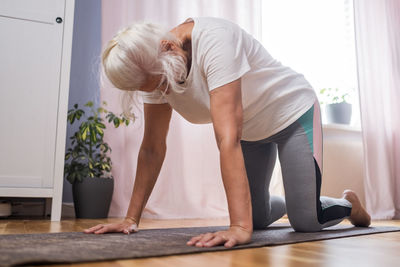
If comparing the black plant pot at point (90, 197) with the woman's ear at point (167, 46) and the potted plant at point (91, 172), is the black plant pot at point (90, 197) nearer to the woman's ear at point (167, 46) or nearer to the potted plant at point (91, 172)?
the potted plant at point (91, 172)

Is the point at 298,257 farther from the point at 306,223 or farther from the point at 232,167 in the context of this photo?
the point at 306,223

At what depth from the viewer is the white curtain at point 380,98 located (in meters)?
2.77

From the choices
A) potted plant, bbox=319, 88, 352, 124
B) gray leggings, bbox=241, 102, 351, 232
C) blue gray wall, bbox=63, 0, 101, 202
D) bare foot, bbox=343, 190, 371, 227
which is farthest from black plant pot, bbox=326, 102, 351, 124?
blue gray wall, bbox=63, 0, 101, 202

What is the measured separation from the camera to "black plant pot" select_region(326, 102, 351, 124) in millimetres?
2975

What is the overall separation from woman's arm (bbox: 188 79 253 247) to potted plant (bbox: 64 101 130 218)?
127cm

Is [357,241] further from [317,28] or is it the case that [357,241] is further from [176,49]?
[317,28]

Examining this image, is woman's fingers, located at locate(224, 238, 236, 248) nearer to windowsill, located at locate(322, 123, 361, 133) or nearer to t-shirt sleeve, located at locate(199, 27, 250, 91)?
t-shirt sleeve, located at locate(199, 27, 250, 91)

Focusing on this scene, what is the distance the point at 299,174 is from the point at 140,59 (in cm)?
70

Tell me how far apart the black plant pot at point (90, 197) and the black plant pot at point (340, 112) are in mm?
1792

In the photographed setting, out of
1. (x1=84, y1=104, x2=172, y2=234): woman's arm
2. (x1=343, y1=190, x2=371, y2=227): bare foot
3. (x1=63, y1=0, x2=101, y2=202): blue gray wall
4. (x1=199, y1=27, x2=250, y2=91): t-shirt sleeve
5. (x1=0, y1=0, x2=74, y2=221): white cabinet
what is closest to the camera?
(x1=199, y1=27, x2=250, y2=91): t-shirt sleeve

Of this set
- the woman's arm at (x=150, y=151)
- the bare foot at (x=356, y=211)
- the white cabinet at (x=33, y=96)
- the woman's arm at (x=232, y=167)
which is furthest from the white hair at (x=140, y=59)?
the white cabinet at (x=33, y=96)

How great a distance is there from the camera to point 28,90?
1.97m

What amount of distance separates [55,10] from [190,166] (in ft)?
3.85

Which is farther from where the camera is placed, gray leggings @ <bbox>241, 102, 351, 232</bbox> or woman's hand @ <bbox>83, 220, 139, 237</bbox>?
gray leggings @ <bbox>241, 102, 351, 232</bbox>
